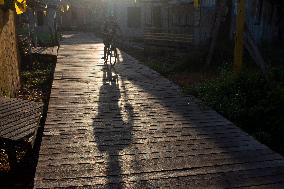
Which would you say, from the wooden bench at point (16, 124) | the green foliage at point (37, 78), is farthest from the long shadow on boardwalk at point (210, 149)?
the green foliage at point (37, 78)

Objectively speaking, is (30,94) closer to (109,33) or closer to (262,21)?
(109,33)

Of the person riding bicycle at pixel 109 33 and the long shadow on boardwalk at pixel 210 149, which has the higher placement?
the person riding bicycle at pixel 109 33

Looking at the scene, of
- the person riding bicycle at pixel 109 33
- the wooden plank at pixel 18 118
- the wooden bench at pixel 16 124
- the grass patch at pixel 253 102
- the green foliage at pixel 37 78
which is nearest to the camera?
the wooden bench at pixel 16 124

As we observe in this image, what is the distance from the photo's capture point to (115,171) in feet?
15.3

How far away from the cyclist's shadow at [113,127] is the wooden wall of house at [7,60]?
259cm

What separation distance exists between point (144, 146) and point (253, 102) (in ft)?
13.3

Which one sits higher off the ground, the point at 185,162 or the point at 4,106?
the point at 4,106

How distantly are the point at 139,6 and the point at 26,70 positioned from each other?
12757 mm

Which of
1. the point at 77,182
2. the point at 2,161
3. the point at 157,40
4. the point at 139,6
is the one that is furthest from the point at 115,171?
the point at 139,6

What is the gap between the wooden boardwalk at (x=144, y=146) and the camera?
14.7ft

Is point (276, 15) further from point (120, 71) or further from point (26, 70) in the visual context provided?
point (26, 70)

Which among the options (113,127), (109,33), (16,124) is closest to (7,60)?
(16,124)

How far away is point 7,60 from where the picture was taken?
984 cm

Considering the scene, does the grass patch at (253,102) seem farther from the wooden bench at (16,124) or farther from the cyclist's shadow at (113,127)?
the wooden bench at (16,124)
